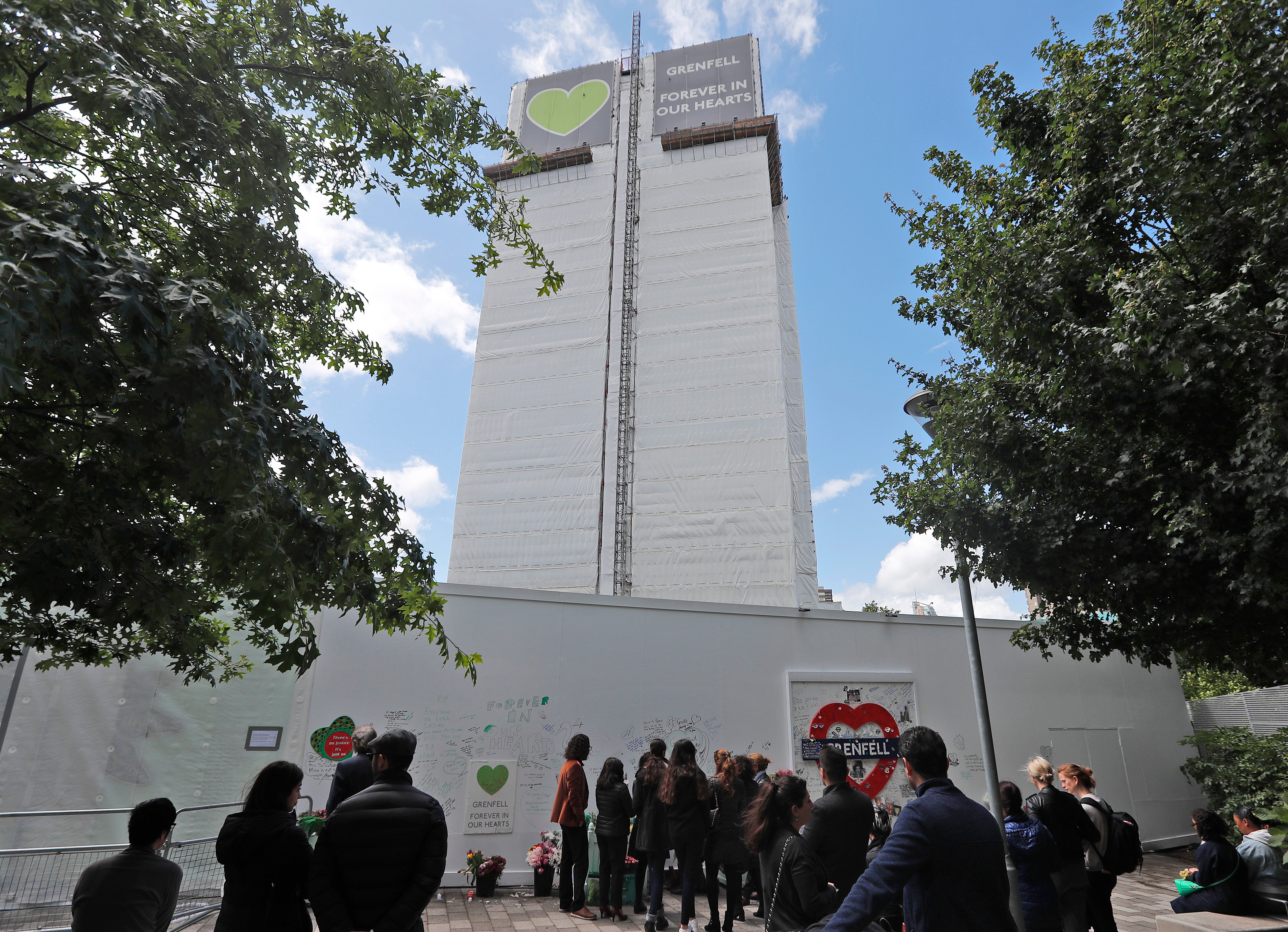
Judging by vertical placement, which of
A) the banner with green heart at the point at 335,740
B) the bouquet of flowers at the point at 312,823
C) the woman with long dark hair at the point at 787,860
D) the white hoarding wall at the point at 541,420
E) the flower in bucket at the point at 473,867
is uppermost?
the white hoarding wall at the point at 541,420

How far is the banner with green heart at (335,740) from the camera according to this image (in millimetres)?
8211

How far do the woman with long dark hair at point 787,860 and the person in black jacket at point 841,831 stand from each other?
10 cm

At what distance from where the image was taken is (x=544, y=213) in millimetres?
31000

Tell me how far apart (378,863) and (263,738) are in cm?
605

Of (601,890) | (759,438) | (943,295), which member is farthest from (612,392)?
(601,890)

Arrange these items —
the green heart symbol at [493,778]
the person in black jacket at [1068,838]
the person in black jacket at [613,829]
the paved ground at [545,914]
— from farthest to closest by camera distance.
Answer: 1. the green heart symbol at [493,778]
2. the person in black jacket at [613,829]
3. the paved ground at [545,914]
4. the person in black jacket at [1068,838]

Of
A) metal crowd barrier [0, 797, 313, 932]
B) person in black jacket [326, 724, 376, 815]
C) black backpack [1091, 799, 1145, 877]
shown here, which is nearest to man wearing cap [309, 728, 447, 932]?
person in black jacket [326, 724, 376, 815]

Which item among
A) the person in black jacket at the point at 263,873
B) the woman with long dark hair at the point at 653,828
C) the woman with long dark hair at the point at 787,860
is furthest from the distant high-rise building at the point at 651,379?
the person in black jacket at the point at 263,873

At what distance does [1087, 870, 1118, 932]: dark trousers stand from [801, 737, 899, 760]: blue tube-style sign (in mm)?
4762

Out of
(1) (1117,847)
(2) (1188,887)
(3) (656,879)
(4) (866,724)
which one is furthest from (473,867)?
(2) (1188,887)

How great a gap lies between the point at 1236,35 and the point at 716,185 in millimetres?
24594

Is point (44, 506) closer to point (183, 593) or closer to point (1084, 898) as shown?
point (183, 593)

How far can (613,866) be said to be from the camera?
274 inches

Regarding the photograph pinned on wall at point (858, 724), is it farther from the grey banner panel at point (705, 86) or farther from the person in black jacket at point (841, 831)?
the grey banner panel at point (705, 86)
